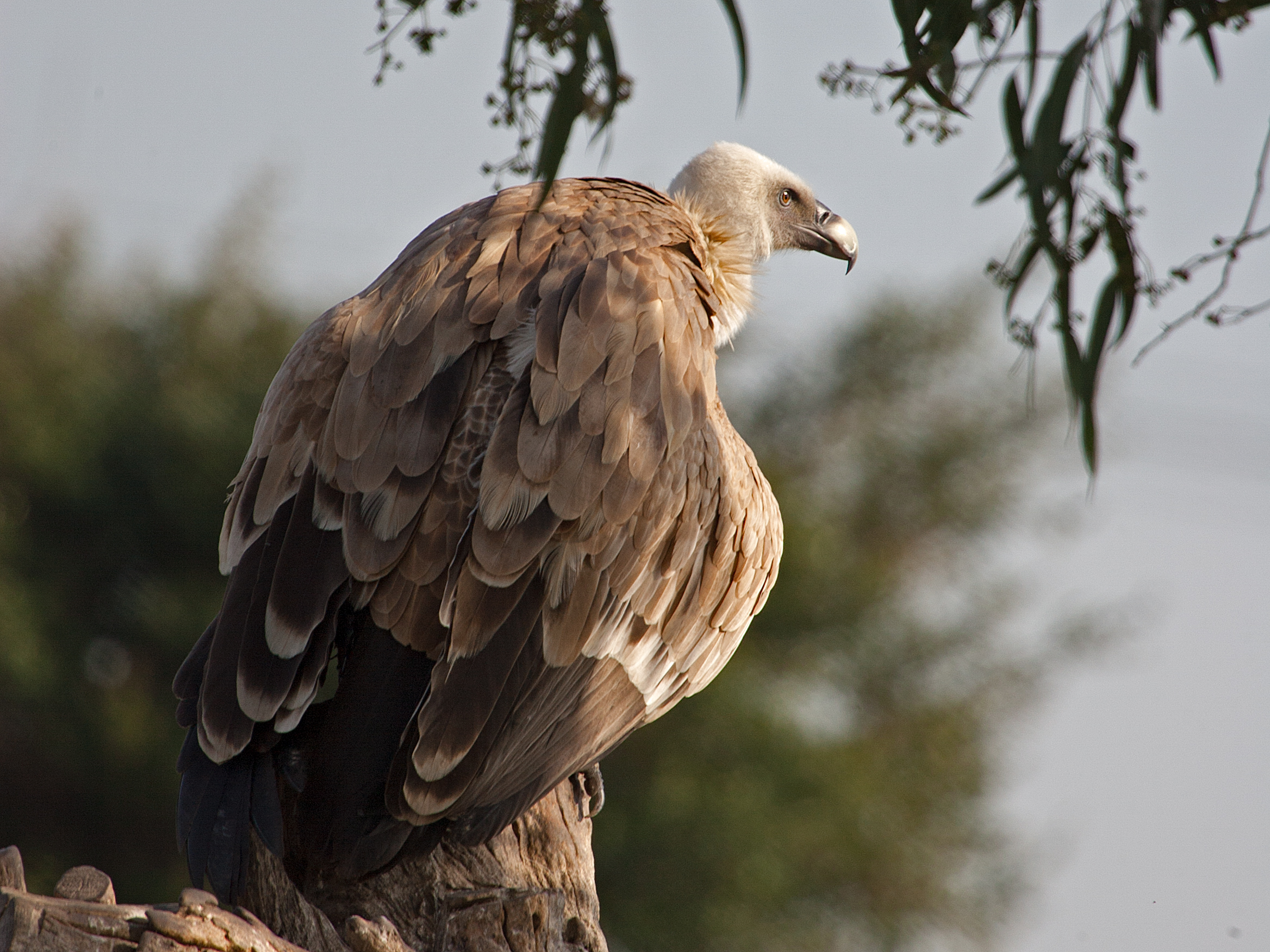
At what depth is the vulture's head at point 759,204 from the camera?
5855 mm

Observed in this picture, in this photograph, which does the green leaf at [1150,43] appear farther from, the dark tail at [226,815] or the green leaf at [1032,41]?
the dark tail at [226,815]

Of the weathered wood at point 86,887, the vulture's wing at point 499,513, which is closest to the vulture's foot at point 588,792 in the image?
the vulture's wing at point 499,513

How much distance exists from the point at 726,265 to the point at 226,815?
3072 millimetres

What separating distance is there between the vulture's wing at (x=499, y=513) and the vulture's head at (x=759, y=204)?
1434mm

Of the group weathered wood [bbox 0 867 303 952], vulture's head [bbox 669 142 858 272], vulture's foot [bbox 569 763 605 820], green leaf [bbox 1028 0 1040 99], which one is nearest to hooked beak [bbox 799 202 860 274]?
vulture's head [bbox 669 142 858 272]

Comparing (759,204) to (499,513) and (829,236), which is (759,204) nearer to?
(829,236)

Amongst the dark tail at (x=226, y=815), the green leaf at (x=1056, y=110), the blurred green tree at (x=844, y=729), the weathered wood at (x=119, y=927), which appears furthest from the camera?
the blurred green tree at (x=844, y=729)

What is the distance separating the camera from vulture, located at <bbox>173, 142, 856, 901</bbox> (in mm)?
3514

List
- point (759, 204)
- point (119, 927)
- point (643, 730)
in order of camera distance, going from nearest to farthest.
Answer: point (119, 927)
point (759, 204)
point (643, 730)

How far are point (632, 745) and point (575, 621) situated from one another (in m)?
16.1

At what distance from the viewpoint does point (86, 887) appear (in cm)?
325

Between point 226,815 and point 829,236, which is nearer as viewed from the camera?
point 226,815

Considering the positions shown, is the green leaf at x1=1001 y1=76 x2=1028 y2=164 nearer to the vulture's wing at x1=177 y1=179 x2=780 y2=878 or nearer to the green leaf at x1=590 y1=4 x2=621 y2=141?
the green leaf at x1=590 y1=4 x2=621 y2=141

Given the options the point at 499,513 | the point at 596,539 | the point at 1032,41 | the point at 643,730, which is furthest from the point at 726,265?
the point at 643,730
